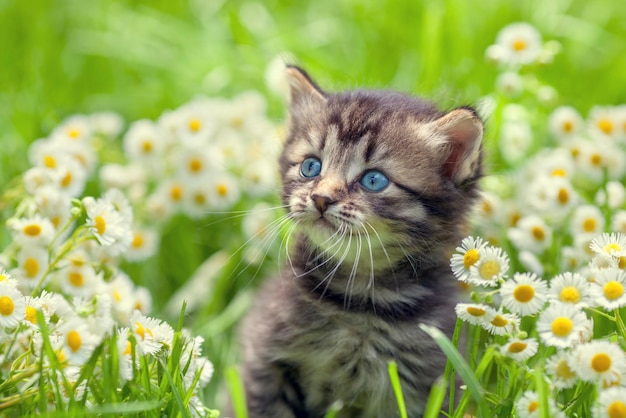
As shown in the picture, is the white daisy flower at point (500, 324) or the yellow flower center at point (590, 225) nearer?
the white daisy flower at point (500, 324)

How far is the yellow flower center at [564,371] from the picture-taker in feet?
6.99

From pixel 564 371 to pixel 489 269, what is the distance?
329mm

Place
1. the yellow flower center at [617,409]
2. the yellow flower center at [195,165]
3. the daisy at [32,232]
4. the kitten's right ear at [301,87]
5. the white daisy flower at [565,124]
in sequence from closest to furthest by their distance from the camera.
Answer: the yellow flower center at [617,409], the daisy at [32,232], the kitten's right ear at [301,87], the yellow flower center at [195,165], the white daisy flower at [565,124]

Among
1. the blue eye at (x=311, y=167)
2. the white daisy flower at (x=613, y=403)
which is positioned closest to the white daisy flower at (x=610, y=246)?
the white daisy flower at (x=613, y=403)

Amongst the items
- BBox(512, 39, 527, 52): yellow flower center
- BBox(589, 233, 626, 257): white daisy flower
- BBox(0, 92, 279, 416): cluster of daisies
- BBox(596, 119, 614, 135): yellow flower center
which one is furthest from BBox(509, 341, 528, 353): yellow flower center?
BBox(512, 39, 527, 52): yellow flower center

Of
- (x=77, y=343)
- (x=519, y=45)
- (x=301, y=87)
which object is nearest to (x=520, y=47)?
(x=519, y=45)

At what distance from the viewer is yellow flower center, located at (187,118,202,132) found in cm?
391

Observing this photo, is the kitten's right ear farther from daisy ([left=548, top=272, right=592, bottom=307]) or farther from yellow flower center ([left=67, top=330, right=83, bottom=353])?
yellow flower center ([left=67, top=330, right=83, bottom=353])

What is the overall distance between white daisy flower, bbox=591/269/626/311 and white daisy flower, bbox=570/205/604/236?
110cm

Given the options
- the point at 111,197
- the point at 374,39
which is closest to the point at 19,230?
the point at 111,197

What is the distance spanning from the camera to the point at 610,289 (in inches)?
86.8

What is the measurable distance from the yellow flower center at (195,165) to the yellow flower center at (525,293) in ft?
6.38

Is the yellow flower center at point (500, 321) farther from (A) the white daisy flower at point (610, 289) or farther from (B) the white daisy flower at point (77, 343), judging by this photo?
(B) the white daisy flower at point (77, 343)

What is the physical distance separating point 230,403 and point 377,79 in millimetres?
2238
